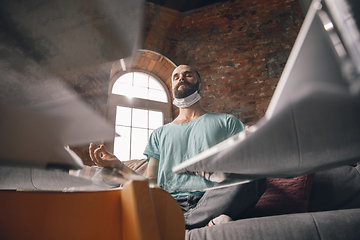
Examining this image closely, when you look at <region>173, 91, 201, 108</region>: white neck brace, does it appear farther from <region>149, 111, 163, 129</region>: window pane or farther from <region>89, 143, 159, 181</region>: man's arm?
<region>89, 143, 159, 181</region>: man's arm

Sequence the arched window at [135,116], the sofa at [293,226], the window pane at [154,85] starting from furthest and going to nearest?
the window pane at [154,85]
the arched window at [135,116]
the sofa at [293,226]

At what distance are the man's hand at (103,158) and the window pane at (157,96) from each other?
17.5 inches

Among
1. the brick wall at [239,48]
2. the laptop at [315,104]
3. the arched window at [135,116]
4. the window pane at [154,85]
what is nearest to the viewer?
the laptop at [315,104]

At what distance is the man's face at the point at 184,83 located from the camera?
0.55 m

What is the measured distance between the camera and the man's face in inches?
21.7

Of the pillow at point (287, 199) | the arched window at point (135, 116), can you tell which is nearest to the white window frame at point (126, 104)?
the arched window at point (135, 116)

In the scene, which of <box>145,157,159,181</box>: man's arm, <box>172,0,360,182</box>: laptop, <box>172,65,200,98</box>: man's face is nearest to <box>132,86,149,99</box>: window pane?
<box>172,65,200,98</box>: man's face

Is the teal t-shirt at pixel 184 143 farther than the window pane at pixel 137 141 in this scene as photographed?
No

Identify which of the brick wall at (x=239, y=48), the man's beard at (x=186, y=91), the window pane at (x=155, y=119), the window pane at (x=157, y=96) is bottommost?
the window pane at (x=155, y=119)

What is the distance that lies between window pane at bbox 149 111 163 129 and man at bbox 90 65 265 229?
81mm

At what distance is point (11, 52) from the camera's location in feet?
0.63

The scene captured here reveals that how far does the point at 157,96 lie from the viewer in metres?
0.75

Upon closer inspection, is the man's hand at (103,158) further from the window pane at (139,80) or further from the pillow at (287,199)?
the window pane at (139,80)

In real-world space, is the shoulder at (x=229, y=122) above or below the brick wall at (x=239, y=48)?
below
